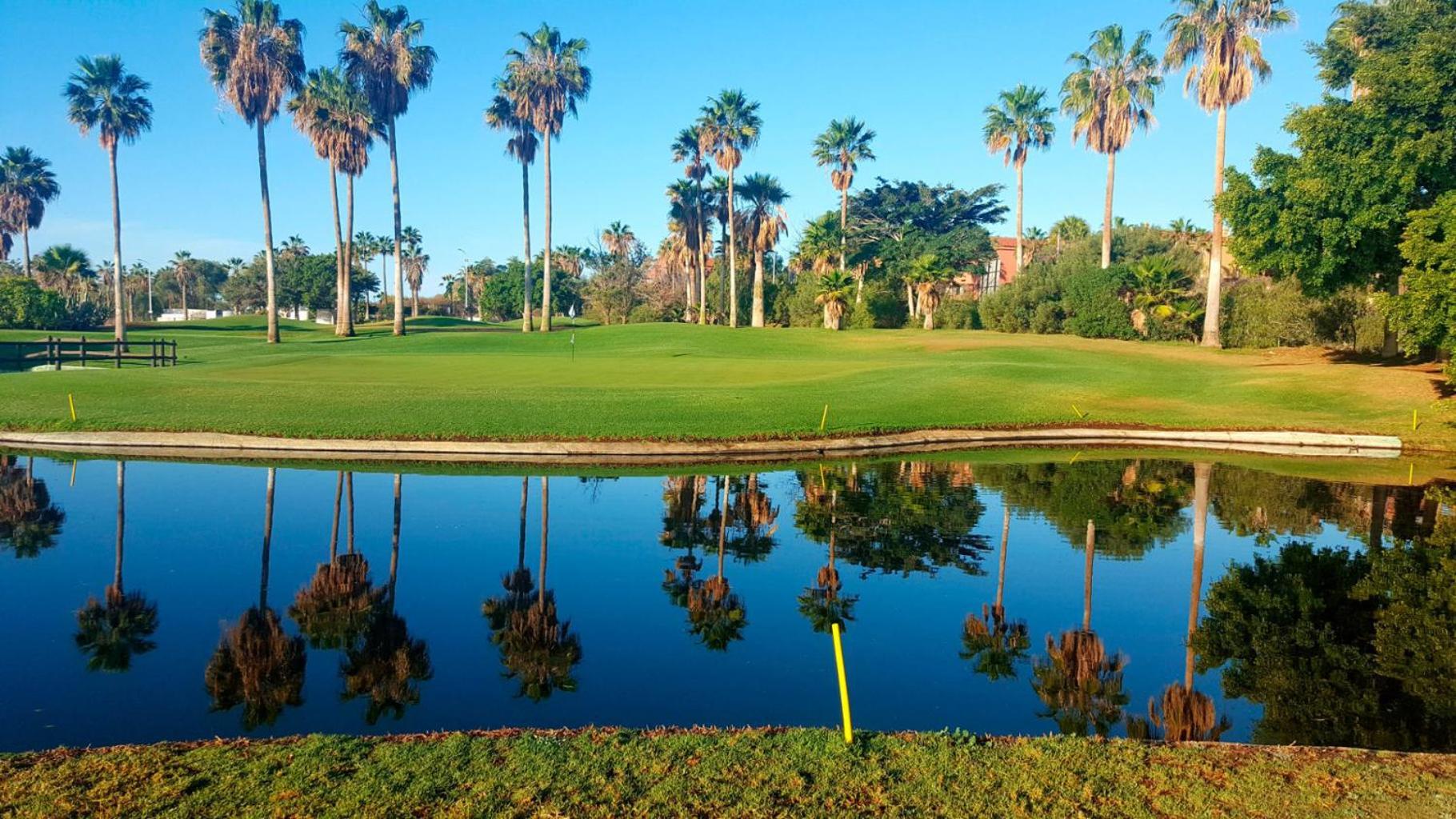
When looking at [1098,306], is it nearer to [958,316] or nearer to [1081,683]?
[958,316]

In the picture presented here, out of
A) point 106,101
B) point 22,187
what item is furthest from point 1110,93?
point 22,187

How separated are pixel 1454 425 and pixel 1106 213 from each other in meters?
42.6

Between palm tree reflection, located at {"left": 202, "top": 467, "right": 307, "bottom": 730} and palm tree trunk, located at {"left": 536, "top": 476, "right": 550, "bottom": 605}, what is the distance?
10.0ft

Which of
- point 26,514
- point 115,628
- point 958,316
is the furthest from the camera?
point 958,316

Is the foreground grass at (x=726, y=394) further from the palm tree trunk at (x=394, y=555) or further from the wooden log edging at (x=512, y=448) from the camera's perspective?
the palm tree trunk at (x=394, y=555)

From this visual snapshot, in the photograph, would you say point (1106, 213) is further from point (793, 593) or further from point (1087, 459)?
point (793, 593)

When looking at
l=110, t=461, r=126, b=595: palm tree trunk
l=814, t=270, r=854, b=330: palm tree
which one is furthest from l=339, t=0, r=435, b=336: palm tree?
l=110, t=461, r=126, b=595: palm tree trunk

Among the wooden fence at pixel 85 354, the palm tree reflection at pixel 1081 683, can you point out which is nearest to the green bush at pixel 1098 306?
the wooden fence at pixel 85 354

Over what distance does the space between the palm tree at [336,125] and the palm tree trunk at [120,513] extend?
52.1 meters

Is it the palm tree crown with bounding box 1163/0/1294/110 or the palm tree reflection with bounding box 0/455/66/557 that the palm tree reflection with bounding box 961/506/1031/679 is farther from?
the palm tree crown with bounding box 1163/0/1294/110

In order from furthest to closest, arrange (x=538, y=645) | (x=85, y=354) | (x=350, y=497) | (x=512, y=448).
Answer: (x=85, y=354), (x=512, y=448), (x=350, y=497), (x=538, y=645)

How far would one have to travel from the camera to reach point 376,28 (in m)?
72.4

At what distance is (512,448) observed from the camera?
24.6 m

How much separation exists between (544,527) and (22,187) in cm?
11342
